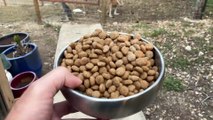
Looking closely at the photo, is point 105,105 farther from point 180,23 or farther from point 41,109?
point 180,23

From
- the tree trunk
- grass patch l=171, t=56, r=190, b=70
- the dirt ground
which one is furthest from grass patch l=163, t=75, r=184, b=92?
the tree trunk

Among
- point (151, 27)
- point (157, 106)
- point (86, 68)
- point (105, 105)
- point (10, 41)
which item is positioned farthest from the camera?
point (151, 27)

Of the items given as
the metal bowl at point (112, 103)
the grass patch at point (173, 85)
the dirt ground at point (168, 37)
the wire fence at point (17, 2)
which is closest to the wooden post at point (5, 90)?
the metal bowl at point (112, 103)

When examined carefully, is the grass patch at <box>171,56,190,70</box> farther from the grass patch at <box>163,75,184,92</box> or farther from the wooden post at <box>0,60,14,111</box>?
the wooden post at <box>0,60,14,111</box>

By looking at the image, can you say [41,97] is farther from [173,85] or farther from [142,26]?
[142,26]

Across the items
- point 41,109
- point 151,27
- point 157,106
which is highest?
point 41,109

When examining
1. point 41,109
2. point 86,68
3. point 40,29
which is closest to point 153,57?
point 86,68
